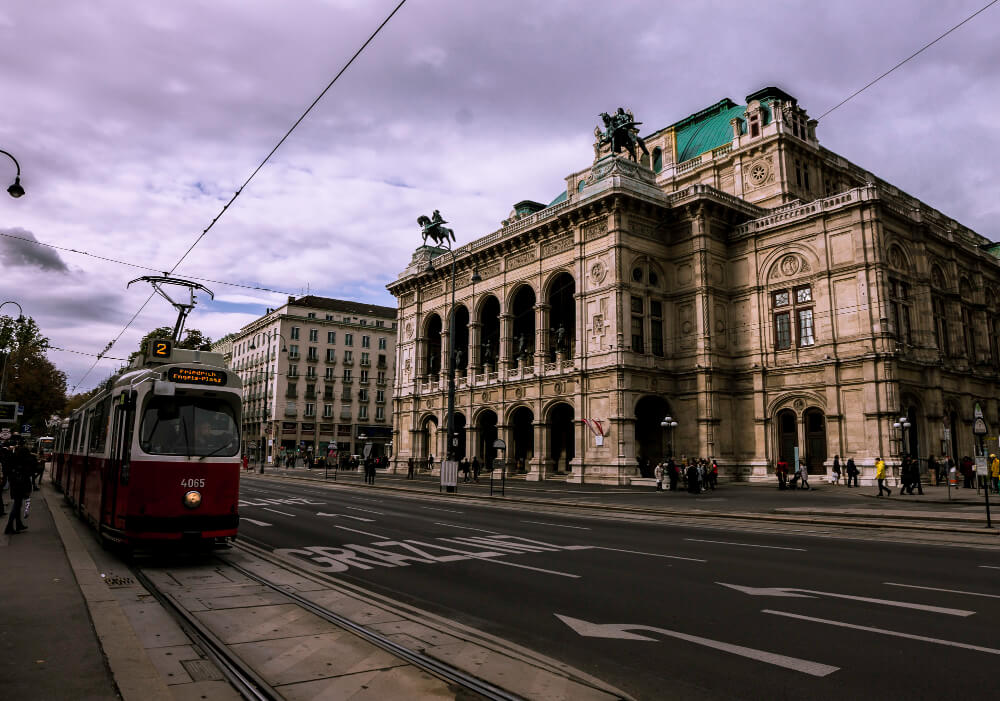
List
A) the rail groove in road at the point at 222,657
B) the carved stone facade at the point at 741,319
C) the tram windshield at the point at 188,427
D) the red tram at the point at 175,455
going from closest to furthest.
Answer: the rail groove in road at the point at 222,657 → the red tram at the point at 175,455 → the tram windshield at the point at 188,427 → the carved stone facade at the point at 741,319

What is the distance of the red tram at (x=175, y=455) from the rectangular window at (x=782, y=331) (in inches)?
1431

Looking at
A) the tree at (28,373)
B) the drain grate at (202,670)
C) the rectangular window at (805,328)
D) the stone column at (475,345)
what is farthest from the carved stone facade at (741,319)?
the tree at (28,373)

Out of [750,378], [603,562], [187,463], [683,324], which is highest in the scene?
[683,324]

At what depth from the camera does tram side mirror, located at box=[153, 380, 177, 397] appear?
10547mm

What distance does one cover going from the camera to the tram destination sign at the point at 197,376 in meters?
10.9

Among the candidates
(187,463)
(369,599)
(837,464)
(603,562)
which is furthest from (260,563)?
(837,464)

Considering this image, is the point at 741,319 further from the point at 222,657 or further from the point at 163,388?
the point at 222,657

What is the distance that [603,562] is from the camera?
11.5m

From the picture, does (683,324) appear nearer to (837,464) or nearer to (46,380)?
(837,464)

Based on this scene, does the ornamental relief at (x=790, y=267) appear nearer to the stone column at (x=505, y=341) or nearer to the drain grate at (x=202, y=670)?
the stone column at (x=505, y=341)

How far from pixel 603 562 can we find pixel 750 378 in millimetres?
32726

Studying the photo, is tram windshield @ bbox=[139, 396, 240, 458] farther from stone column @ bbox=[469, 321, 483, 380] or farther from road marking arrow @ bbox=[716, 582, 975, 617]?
stone column @ bbox=[469, 321, 483, 380]

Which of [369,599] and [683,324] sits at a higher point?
[683,324]

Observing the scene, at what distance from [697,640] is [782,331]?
123 feet
